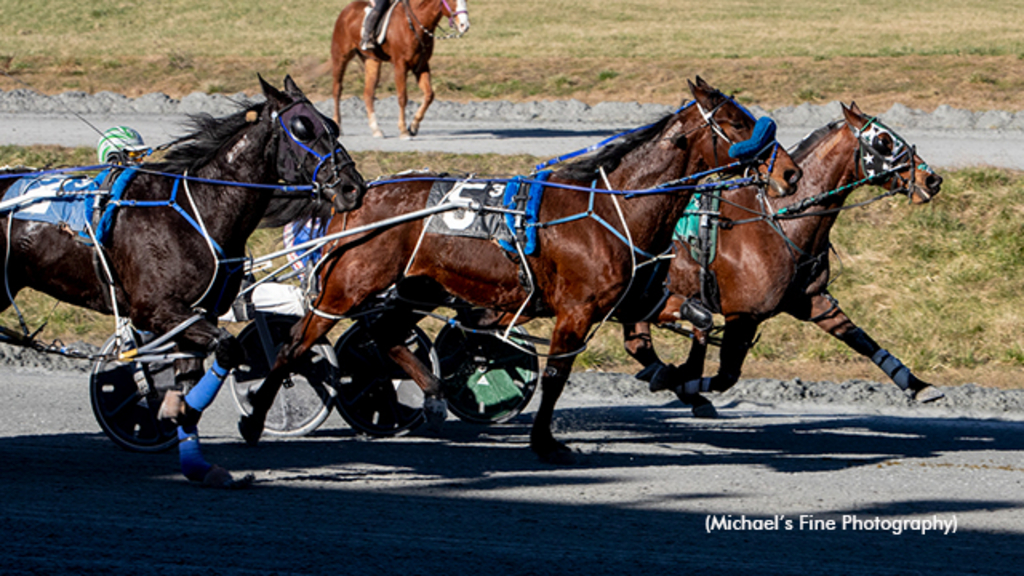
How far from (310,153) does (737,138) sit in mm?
2573

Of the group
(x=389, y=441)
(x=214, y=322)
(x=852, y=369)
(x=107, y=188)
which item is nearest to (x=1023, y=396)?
(x=852, y=369)

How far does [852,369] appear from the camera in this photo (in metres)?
10.4

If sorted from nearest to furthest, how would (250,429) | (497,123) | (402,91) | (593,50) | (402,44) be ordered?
(250,429), (402,44), (402,91), (497,123), (593,50)

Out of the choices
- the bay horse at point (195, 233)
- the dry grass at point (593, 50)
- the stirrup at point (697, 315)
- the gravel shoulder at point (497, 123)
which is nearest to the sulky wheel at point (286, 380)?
the bay horse at point (195, 233)

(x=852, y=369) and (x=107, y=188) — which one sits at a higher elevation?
(x=107, y=188)

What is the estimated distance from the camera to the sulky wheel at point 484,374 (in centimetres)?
808

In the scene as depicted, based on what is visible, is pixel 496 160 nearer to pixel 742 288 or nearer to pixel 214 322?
pixel 742 288

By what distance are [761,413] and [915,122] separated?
33.8 feet

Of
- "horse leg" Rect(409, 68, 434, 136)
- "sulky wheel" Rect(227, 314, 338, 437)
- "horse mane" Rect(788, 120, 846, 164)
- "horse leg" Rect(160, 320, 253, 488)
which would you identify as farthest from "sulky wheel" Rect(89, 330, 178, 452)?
"horse leg" Rect(409, 68, 434, 136)

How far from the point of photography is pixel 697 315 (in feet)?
25.2

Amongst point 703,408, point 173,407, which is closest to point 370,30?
point 703,408

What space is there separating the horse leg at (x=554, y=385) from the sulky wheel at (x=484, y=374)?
0.94 meters

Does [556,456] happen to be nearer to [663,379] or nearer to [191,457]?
[663,379]

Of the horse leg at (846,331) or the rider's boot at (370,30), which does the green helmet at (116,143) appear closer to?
the horse leg at (846,331)
